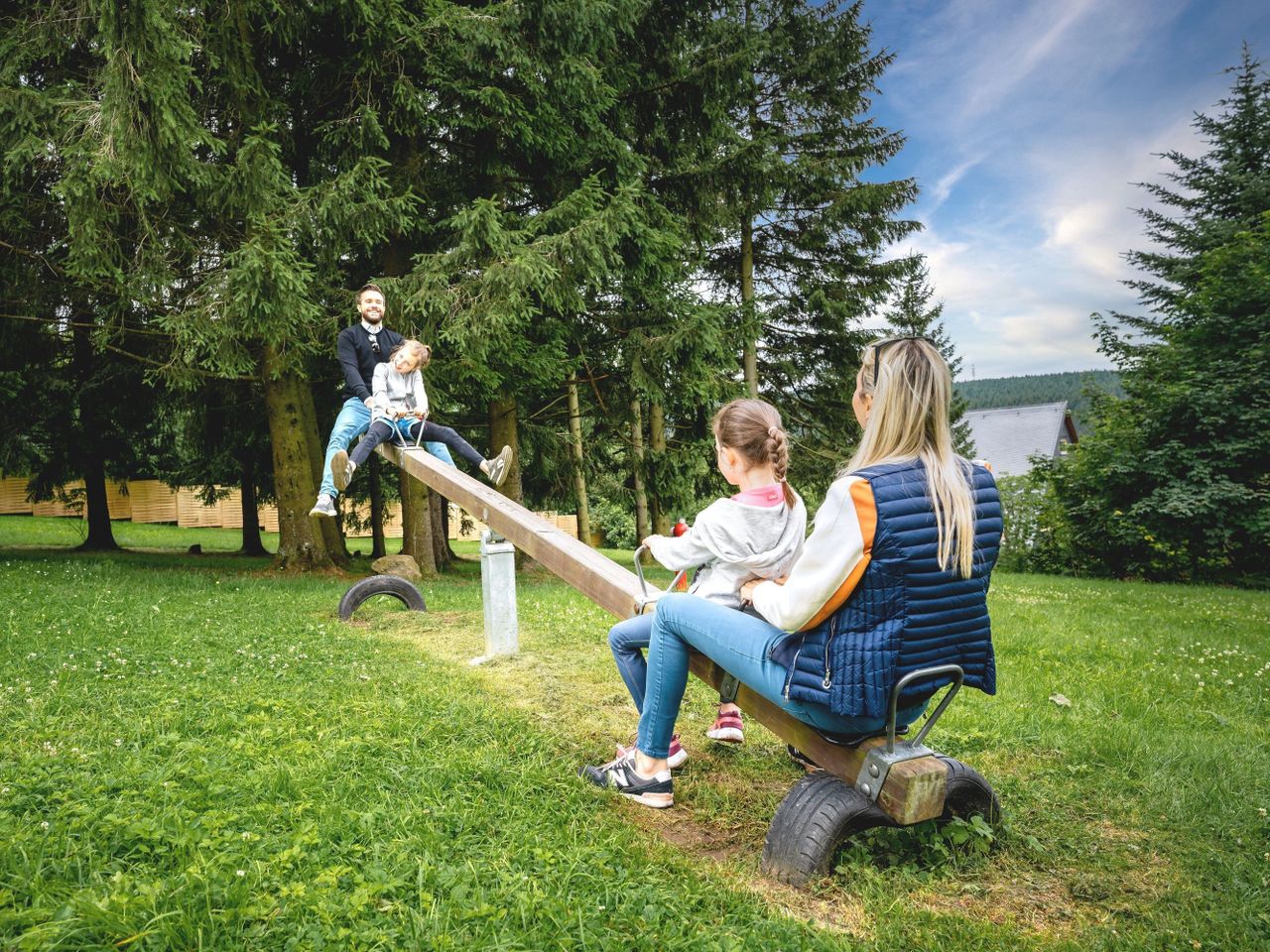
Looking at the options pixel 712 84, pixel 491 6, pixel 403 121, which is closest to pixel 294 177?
pixel 403 121

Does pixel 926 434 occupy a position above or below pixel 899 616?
above

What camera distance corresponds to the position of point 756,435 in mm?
2799

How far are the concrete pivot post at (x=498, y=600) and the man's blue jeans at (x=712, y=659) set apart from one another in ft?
7.96

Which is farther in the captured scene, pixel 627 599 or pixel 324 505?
pixel 324 505

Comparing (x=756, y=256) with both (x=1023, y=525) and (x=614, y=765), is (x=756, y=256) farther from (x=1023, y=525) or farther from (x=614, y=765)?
(x=614, y=765)

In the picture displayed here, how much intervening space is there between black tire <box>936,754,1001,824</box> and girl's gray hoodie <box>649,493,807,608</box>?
865mm

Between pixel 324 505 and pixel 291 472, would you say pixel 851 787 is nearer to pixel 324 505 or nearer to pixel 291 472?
pixel 324 505

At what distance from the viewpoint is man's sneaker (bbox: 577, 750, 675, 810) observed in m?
2.91

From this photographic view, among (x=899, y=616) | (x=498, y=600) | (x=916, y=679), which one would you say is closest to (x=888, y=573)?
(x=899, y=616)

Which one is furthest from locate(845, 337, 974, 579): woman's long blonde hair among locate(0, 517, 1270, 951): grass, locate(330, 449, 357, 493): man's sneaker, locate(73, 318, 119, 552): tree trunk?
locate(73, 318, 119, 552): tree trunk

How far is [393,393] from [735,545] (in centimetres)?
500

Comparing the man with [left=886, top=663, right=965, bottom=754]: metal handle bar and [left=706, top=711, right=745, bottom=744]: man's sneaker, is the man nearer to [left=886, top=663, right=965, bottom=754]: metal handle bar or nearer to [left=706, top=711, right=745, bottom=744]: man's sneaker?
[left=706, top=711, right=745, bottom=744]: man's sneaker

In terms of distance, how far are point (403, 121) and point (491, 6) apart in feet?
6.23

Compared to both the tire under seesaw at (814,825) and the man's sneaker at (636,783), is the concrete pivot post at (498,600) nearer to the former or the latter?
the man's sneaker at (636,783)
